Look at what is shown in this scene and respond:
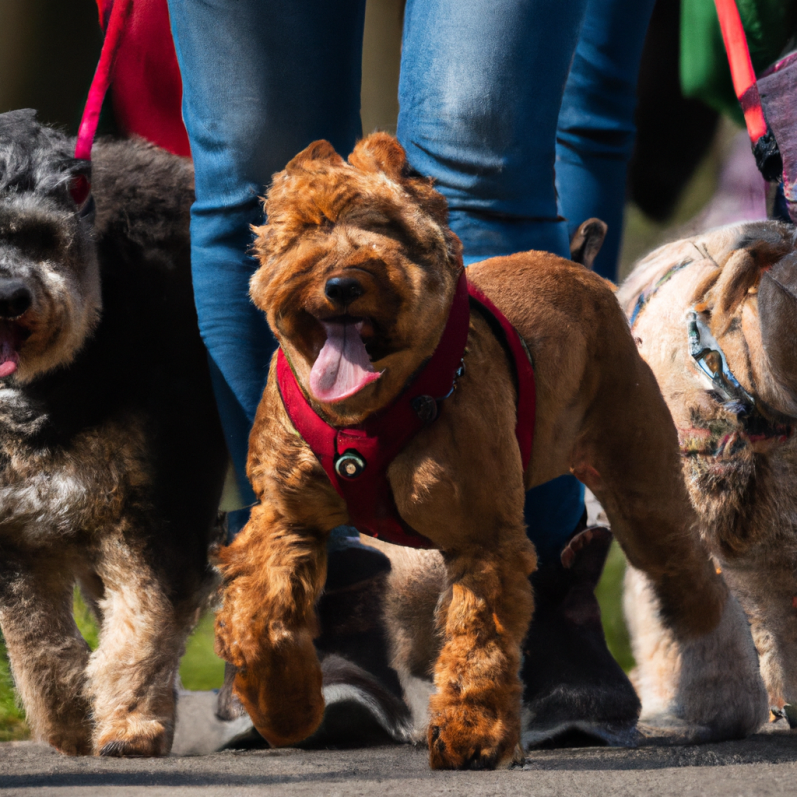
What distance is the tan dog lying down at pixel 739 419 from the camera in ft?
8.95

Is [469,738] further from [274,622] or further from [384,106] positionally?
[384,106]

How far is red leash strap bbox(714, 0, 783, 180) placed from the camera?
2.68 meters

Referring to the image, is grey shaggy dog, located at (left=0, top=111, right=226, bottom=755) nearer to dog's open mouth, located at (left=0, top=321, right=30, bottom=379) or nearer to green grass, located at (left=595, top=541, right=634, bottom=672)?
dog's open mouth, located at (left=0, top=321, right=30, bottom=379)

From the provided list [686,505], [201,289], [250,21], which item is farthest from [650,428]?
[250,21]

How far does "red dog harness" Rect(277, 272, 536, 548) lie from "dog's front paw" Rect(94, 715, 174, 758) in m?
0.80

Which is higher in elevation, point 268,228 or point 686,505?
point 268,228

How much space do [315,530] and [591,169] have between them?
1970 mm

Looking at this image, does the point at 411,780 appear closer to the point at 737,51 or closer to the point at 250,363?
the point at 250,363

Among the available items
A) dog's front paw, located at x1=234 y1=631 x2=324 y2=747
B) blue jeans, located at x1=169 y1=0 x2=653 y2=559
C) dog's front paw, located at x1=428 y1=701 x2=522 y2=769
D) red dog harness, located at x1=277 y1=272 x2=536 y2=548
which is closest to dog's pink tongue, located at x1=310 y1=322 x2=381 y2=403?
red dog harness, located at x1=277 y1=272 x2=536 y2=548

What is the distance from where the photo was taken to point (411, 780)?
1598mm

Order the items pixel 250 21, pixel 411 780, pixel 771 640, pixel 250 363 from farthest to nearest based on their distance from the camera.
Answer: pixel 771 640 < pixel 250 363 < pixel 250 21 < pixel 411 780

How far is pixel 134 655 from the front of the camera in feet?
7.64

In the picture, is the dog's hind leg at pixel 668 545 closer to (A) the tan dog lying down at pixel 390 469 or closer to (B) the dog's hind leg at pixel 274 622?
(A) the tan dog lying down at pixel 390 469

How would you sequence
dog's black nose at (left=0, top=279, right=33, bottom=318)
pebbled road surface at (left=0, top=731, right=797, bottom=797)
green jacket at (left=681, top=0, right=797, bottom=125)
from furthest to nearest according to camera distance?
green jacket at (left=681, top=0, right=797, bottom=125)
dog's black nose at (left=0, top=279, right=33, bottom=318)
pebbled road surface at (left=0, top=731, right=797, bottom=797)
